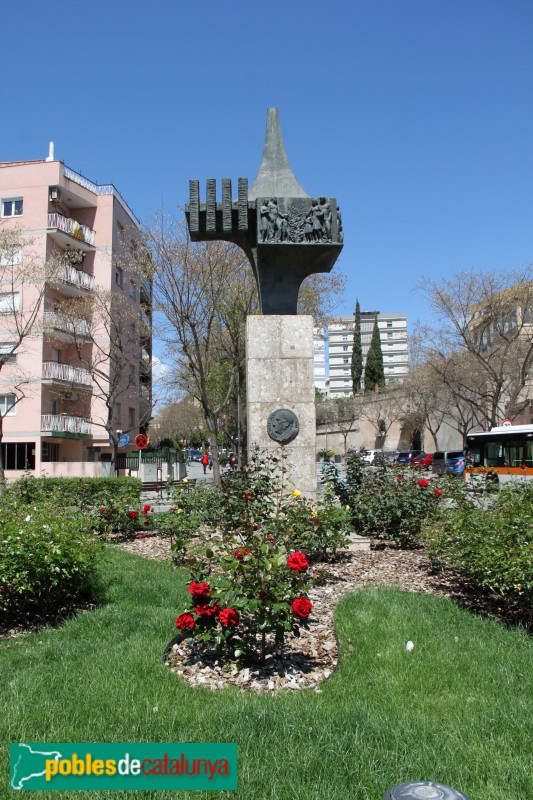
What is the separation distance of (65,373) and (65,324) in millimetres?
3145

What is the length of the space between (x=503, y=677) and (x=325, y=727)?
1.50 metres

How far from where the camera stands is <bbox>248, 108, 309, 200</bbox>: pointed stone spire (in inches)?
363

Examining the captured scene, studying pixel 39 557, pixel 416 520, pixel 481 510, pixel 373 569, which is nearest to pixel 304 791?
pixel 39 557

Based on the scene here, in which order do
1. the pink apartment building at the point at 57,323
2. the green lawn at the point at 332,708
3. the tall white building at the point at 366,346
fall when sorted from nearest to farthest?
the green lawn at the point at 332,708
the pink apartment building at the point at 57,323
the tall white building at the point at 366,346

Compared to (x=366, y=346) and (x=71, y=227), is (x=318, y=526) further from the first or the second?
(x=366, y=346)

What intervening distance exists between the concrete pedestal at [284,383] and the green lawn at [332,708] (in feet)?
11.4

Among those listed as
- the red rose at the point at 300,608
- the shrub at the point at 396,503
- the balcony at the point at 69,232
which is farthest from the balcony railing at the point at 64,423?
the red rose at the point at 300,608

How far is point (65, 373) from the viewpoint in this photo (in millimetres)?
31453

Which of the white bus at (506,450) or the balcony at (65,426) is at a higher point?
the balcony at (65,426)

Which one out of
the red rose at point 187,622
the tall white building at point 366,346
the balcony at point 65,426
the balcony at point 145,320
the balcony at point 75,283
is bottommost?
the red rose at point 187,622

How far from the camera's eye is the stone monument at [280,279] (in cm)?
859

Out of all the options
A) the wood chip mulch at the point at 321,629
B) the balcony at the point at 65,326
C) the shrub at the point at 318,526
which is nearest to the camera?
the wood chip mulch at the point at 321,629

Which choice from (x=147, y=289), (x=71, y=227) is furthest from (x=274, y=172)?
(x=71, y=227)

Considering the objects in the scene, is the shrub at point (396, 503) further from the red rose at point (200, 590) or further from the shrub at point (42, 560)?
the red rose at point (200, 590)
